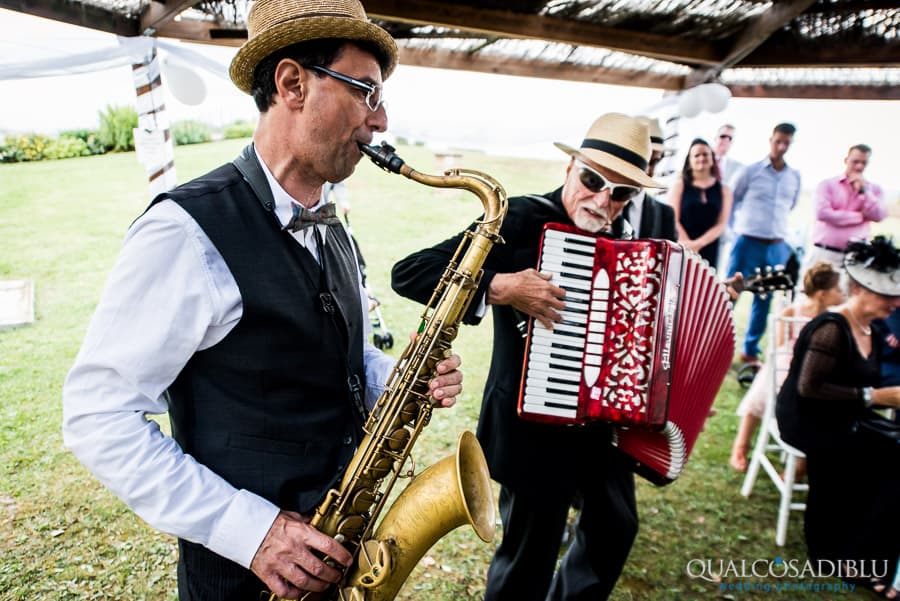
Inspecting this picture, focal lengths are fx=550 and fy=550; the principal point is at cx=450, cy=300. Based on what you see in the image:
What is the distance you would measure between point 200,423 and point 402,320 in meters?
6.25

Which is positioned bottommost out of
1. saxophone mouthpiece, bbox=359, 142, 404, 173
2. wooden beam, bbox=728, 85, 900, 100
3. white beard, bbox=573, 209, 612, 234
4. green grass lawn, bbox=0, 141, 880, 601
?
green grass lawn, bbox=0, 141, 880, 601

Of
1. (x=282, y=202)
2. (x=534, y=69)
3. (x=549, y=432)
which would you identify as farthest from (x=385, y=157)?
(x=534, y=69)

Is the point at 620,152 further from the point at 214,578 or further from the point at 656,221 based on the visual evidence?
the point at 214,578

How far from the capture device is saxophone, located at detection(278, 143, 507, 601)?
1604mm

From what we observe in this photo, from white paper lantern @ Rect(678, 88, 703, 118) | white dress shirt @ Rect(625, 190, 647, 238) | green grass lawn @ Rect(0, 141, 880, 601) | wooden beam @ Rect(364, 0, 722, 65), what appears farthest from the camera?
white paper lantern @ Rect(678, 88, 703, 118)

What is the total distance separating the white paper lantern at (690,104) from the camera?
6385 mm

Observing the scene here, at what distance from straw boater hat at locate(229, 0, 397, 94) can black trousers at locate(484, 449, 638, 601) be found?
196 centimetres

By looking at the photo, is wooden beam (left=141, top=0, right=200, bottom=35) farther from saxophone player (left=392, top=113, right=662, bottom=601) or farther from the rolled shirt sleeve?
the rolled shirt sleeve

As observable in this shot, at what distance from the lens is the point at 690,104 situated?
6465 millimetres

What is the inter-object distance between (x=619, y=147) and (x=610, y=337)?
2.75 feet

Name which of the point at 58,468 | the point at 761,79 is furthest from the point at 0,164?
the point at 761,79

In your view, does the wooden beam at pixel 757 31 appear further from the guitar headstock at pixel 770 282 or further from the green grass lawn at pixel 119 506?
the green grass lawn at pixel 119 506

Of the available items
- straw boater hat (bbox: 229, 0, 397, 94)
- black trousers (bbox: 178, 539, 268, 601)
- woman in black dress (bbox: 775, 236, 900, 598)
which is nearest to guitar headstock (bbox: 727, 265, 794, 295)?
woman in black dress (bbox: 775, 236, 900, 598)

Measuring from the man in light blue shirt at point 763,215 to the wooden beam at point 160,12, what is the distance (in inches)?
247
